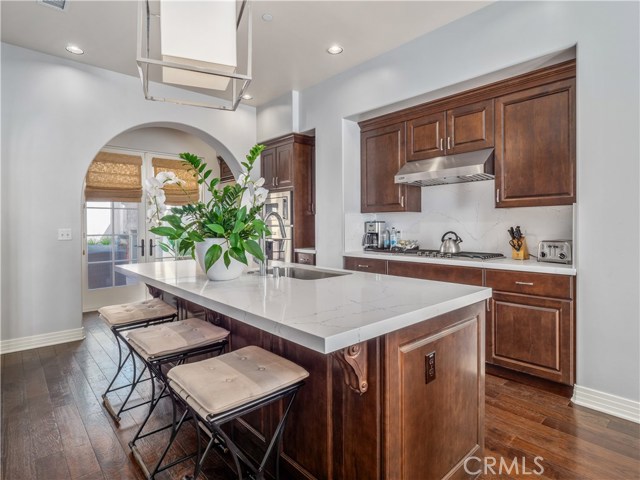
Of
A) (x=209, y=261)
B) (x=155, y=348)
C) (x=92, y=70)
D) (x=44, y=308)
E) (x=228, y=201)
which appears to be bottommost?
(x=44, y=308)

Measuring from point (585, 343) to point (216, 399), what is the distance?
2.41 m

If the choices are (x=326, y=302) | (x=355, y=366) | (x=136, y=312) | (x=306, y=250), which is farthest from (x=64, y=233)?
(x=355, y=366)

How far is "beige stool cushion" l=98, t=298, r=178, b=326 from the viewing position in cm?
224

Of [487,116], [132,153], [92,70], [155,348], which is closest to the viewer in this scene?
[155,348]

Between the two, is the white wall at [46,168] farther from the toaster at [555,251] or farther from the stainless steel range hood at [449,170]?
the toaster at [555,251]

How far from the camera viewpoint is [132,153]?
5535mm

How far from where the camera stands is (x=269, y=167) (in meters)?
5.06

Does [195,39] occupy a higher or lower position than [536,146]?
higher

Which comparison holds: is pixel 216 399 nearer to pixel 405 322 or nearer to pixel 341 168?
pixel 405 322

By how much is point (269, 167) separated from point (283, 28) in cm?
208

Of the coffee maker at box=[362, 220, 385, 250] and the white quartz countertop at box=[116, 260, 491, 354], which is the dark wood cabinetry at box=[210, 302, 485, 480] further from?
the coffee maker at box=[362, 220, 385, 250]

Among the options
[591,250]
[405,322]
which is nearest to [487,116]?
[591,250]

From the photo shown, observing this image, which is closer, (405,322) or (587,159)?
(405,322)

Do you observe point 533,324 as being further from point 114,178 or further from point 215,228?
point 114,178
